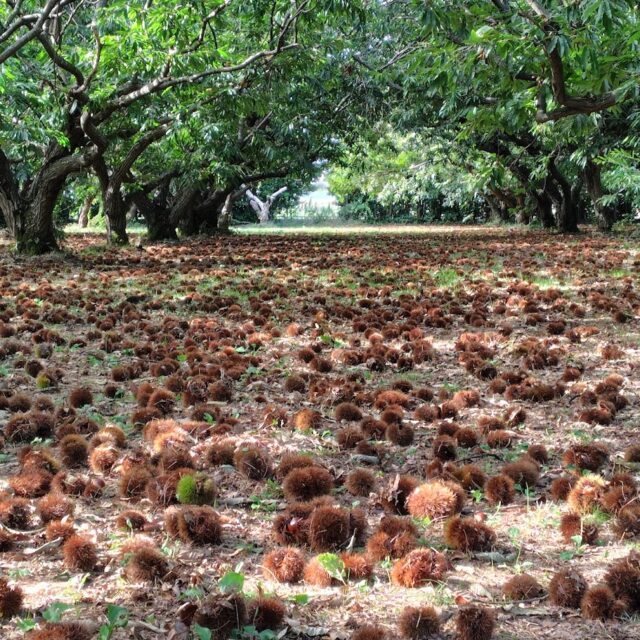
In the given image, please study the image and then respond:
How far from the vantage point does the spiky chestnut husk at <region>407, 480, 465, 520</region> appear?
2.38m

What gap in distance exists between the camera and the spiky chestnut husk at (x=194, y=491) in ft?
8.13

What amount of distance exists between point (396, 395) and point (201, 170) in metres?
14.3

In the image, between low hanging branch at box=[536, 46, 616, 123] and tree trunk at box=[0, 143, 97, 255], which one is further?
tree trunk at box=[0, 143, 97, 255]

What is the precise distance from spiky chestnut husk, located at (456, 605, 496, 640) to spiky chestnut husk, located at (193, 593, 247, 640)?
55 centimetres

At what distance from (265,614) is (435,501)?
86 cm

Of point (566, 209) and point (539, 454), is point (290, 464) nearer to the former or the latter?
point (539, 454)

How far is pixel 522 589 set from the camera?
191 centimetres

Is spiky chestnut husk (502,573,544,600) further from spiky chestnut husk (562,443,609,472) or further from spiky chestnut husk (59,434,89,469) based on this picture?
spiky chestnut husk (59,434,89,469)

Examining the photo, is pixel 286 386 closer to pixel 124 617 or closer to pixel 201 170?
pixel 124 617

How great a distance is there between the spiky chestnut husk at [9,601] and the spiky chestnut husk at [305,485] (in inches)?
39.6

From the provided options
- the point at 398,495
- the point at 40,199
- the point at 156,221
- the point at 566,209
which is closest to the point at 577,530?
the point at 398,495

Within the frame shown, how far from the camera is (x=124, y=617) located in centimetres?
178

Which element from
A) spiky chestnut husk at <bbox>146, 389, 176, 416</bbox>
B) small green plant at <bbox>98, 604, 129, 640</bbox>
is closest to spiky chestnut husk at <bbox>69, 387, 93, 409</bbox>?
spiky chestnut husk at <bbox>146, 389, 176, 416</bbox>

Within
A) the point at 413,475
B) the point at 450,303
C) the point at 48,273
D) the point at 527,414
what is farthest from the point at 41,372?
the point at 48,273
